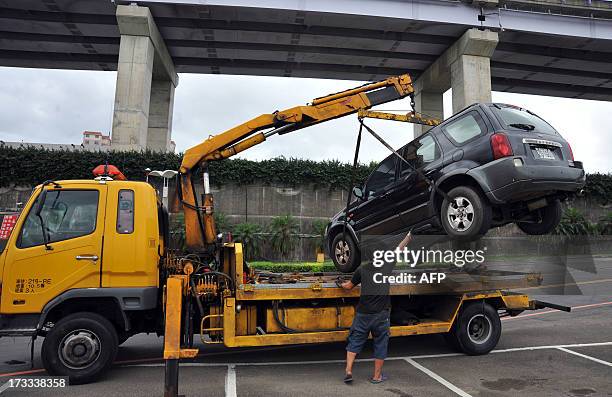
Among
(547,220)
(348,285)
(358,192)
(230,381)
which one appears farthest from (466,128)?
(230,381)

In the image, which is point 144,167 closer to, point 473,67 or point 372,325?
point 372,325

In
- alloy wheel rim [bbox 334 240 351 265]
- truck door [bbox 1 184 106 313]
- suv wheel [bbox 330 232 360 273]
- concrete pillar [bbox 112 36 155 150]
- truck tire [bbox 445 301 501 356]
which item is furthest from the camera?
concrete pillar [bbox 112 36 155 150]

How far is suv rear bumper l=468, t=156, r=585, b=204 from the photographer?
4.49 m

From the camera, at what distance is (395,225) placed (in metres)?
5.81

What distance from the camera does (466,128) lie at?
204 inches

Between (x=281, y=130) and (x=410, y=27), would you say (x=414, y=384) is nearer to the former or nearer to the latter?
(x=281, y=130)

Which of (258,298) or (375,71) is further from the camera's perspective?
(375,71)

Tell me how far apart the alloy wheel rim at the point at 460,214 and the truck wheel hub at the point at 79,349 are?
14.2 feet

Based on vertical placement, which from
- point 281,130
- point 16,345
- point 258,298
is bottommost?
point 16,345

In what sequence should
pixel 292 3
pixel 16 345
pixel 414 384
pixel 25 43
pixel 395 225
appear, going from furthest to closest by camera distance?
pixel 25 43
pixel 292 3
pixel 16 345
pixel 395 225
pixel 414 384

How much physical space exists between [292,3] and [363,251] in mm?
15839

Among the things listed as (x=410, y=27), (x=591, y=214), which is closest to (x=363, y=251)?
(x=410, y=27)

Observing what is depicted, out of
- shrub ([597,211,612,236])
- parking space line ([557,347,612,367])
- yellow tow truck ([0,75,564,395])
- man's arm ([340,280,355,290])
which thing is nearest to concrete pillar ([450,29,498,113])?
shrub ([597,211,612,236])

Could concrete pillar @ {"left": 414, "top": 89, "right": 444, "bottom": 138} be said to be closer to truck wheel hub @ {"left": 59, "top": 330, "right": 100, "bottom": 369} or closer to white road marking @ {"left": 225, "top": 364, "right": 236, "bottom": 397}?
white road marking @ {"left": 225, "top": 364, "right": 236, "bottom": 397}
